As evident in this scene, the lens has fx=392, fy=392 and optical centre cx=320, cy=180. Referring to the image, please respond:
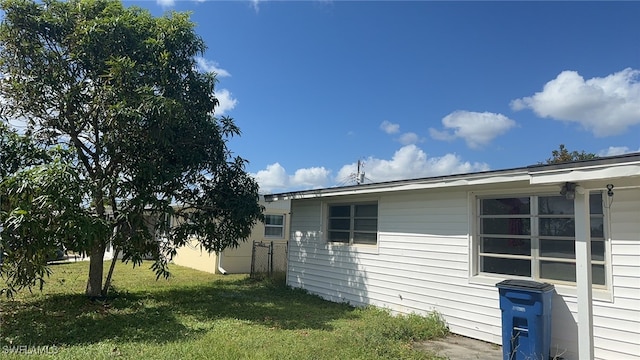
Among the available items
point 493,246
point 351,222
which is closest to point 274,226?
point 351,222

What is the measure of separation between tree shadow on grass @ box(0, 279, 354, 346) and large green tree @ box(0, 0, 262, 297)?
0.83m

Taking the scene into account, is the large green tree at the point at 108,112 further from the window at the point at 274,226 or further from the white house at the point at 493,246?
the window at the point at 274,226

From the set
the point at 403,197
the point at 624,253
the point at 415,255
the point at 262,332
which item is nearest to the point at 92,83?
the point at 262,332

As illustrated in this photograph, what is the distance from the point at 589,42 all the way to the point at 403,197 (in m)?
5.63

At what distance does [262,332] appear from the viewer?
6.49m

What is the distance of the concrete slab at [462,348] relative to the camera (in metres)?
5.55

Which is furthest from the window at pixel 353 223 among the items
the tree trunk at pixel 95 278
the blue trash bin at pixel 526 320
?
the tree trunk at pixel 95 278

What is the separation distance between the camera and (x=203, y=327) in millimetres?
6801

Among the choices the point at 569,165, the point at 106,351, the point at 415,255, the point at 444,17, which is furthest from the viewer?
the point at 444,17

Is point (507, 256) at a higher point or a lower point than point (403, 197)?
lower

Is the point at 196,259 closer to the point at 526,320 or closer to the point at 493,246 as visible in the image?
the point at 493,246

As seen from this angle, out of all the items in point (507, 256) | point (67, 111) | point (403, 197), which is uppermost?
point (67, 111)

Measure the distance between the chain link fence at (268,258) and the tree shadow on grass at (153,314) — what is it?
3.78 m

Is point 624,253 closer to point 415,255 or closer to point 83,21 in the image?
point 415,255
